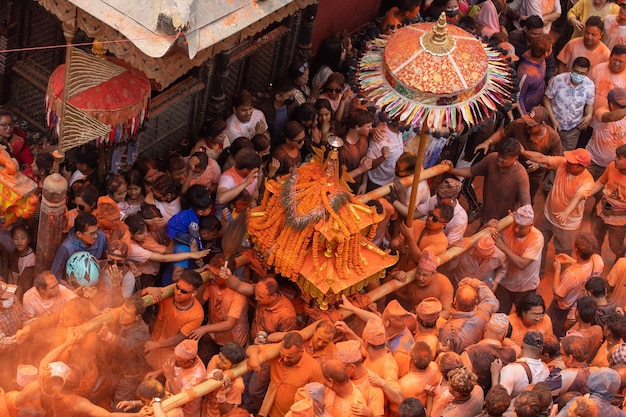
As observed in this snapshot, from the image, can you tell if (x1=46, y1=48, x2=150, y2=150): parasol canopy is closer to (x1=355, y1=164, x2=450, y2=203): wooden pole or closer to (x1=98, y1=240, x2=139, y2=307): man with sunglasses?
(x1=98, y1=240, x2=139, y2=307): man with sunglasses

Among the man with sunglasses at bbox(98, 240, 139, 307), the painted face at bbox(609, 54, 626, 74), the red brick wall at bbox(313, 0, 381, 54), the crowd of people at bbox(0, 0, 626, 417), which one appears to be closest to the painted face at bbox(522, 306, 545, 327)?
the crowd of people at bbox(0, 0, 626, 417)

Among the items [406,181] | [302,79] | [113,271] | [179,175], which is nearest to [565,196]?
[406,181]

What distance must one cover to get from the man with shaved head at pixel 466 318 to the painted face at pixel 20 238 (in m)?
4.11

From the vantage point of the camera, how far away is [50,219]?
12.4 metres

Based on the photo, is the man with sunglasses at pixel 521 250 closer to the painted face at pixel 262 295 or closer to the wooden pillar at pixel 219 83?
the painted face at pixel 262 295

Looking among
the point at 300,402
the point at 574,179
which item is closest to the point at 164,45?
the point at 300,402

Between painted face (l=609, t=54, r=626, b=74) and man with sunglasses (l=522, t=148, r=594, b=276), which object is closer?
man with sunglasses (l=522, t=148, r=594, b=276)

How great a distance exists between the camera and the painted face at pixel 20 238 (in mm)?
12719

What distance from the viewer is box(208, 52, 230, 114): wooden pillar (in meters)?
15.3

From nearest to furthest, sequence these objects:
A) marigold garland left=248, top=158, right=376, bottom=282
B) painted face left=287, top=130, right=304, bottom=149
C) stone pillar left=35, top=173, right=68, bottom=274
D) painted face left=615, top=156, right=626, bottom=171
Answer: stone pillar left=35, top=173, right=68, bottom=274 < marigold garland left=248, top=158, right=376, bottom=282 < painted face left=287, top=130, right=304, bottom=149 < painted face left=615, top=156, right=626, bottom=171

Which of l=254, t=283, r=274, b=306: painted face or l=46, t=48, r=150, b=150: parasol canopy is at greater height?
l=46, t=48, r=150, b=150: parasol canopy

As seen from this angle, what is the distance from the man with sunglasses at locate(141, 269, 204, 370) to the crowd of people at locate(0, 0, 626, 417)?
0.07 feet

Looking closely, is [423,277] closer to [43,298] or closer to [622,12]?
[43,298]

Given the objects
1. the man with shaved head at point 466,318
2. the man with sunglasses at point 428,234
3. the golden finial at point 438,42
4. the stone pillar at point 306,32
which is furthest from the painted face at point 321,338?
the stone pillar at point 306,32
